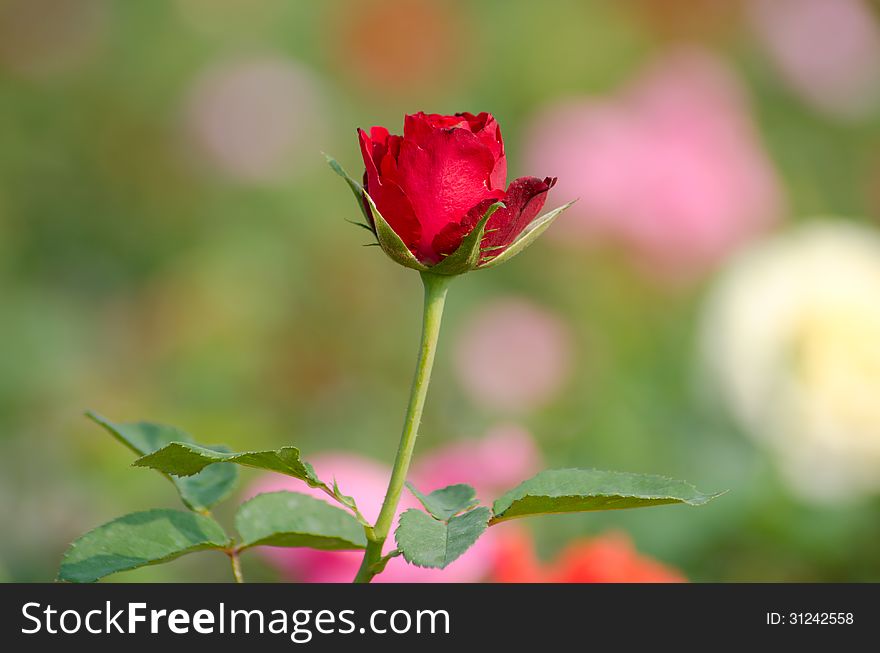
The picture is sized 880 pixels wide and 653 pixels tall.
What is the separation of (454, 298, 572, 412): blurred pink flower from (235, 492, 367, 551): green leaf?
1243 mm

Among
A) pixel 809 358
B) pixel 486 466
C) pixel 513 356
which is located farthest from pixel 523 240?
pixel 513 356

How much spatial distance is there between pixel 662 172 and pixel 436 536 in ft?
4.69

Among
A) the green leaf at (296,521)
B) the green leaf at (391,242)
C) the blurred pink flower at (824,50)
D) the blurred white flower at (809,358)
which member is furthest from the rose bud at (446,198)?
the blurred pink flower at (824,50)

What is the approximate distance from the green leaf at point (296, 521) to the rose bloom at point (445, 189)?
0.41ft

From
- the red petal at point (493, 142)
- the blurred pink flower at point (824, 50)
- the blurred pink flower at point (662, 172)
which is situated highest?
the blurred pink flower at point (824, 50)

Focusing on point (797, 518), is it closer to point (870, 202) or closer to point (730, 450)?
point (730, 450)

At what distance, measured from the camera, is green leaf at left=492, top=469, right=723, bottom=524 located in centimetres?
38

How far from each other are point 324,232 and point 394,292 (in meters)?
0.20

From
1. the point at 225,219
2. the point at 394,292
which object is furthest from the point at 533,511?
the point at 225,219

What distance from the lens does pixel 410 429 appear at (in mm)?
416

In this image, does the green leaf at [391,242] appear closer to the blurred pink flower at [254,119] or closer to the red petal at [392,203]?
the red petal at [392,203]

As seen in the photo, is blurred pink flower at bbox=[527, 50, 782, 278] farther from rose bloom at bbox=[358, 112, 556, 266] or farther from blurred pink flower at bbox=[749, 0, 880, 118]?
rose bloom at bbox=[358, 112, 556, 266]

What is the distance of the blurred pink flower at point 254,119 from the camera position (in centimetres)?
214

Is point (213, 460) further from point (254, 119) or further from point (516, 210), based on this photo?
point (254, 119)
